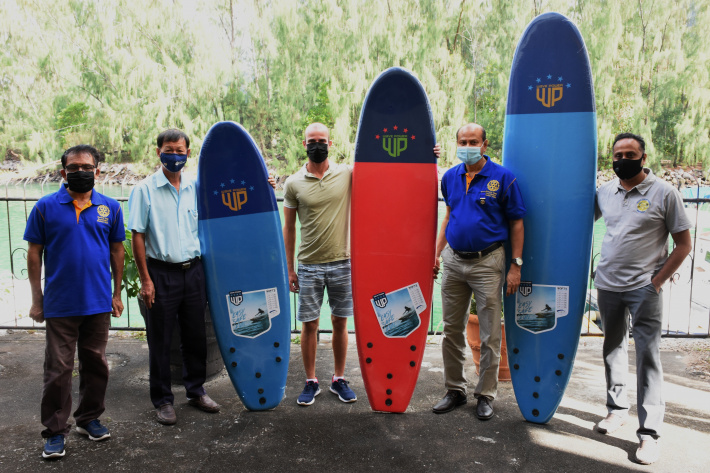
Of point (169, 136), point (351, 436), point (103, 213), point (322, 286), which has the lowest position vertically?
point (351, 436)

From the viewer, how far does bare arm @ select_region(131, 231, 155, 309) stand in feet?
7.74

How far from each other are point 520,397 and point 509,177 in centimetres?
104

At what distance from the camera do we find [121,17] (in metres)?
21.9

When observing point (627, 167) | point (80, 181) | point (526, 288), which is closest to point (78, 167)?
point (80, 181)

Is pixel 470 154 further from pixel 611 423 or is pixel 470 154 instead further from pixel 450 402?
pixel 611 423

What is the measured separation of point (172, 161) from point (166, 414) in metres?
1.16

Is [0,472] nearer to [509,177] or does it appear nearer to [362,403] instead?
[362,403]

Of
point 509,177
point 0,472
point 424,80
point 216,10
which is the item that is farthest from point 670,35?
point 0,472

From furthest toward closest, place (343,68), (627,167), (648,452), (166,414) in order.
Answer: (343,68), (166,414), (627,167), (648,452)

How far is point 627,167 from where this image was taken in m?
→ 2.23

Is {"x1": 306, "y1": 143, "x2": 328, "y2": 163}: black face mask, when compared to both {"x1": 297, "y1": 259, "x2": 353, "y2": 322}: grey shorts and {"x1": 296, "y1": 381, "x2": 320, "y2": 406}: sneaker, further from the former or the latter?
{"x1": 296, "y1": 381, "x2": 320, "y2": 406}: sneaker

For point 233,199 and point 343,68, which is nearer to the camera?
point 233,199

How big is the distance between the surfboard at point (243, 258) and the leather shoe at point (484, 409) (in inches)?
37.8

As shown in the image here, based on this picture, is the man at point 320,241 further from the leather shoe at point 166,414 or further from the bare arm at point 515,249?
the bare arm at point 515,249
